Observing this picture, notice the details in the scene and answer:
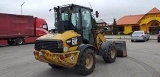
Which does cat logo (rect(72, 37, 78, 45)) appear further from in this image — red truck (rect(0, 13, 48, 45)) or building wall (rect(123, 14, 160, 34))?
building wall (rect(123, 14, 160, 34))

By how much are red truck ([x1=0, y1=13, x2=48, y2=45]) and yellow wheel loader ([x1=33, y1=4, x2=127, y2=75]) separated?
16.1 m

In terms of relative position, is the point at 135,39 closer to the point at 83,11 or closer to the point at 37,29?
the point at 37,29

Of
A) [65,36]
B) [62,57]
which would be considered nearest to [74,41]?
[65,36]

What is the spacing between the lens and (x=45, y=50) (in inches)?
333

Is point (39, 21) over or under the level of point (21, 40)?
over

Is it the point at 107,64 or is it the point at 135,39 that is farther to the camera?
the point at 135,39

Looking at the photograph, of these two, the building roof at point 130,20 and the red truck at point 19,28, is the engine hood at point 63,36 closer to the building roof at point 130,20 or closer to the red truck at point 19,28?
the red truck at point 19,28

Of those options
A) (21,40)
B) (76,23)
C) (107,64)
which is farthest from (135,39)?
(76,23)

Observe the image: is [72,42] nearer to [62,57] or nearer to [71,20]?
[62,57]

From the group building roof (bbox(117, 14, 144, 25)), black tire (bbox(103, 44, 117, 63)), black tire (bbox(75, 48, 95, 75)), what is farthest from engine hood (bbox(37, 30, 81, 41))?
building roof (bbox(117, 14, 144, 25))

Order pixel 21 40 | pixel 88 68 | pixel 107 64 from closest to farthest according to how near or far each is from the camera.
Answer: pixel 88 68 < pixel 107 64 < pixel 21 40

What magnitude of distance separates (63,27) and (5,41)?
58.2 feet

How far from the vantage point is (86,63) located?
9.02 metres

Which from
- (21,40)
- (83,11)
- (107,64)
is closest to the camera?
(83,11)
